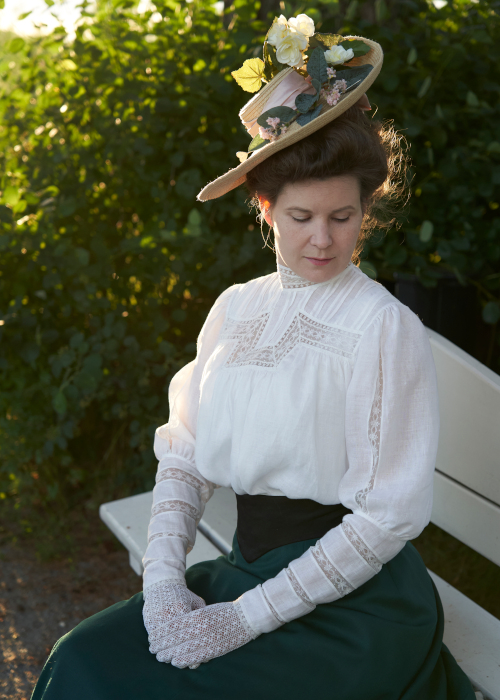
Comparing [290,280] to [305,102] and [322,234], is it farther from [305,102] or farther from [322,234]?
[305,102]

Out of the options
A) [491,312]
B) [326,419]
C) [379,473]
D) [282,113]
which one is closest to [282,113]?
[282,113]

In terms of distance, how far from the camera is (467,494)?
199 cm

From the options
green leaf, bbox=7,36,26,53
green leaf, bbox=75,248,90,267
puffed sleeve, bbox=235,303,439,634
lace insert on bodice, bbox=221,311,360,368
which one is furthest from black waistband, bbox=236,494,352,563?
green leaf, bbox=7,36,26,53

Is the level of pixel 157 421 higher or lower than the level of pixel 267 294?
lower

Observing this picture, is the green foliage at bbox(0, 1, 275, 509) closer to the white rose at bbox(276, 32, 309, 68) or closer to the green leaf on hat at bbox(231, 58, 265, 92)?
the green leaf on hat at bbox(231, 58, 265, 92)

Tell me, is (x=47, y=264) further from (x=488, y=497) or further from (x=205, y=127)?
(x=488, y=497)

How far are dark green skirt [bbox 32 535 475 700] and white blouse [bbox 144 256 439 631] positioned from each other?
9 centimetres

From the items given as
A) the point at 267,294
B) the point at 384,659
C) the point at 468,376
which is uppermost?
the point at 267,294

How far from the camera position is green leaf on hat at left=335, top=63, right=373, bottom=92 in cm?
141

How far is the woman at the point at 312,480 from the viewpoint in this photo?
4.46ft

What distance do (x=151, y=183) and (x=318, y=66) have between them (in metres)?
1.59

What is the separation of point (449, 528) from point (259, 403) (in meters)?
0.98

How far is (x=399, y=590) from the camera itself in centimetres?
148

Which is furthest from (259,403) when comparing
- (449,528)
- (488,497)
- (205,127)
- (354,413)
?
(205,127)
